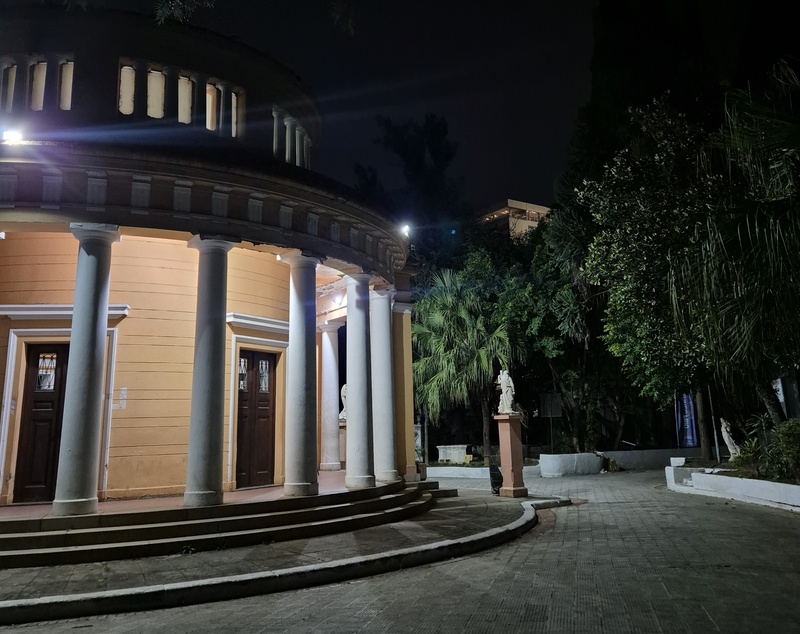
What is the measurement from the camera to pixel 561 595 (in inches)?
236

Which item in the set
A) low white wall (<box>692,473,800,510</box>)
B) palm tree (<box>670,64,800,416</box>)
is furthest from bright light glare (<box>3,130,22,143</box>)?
low white wall (<box>692,473,800,510</box>)

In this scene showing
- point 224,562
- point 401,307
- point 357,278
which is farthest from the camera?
point 401,307

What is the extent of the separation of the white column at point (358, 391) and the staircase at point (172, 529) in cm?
98

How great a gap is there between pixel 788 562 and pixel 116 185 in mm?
10463

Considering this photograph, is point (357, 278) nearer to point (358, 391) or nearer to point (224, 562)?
point (358, 391)

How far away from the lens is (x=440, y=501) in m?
13.6

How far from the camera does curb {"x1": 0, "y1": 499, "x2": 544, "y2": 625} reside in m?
5.66

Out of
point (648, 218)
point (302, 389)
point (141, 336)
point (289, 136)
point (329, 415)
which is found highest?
point (289, 136)

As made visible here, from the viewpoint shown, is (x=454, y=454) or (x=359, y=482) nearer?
(x=359, y=482)

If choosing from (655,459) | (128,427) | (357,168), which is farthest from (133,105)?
(357,168)

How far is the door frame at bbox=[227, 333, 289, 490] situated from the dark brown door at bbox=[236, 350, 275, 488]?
0.11m

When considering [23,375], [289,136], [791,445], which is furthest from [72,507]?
[791,445]

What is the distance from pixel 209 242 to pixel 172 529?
4.25 m

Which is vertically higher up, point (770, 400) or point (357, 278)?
point (357, 278)
